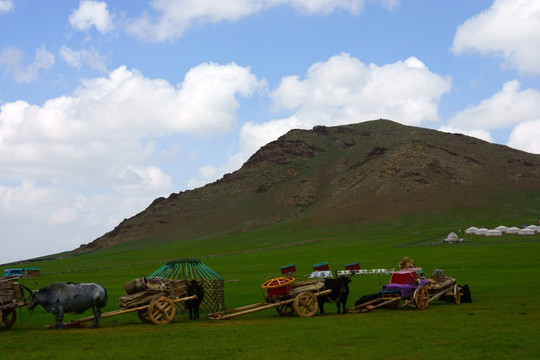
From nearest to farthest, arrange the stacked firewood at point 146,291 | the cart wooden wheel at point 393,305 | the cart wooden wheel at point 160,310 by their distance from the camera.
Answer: the cart wooden wheel at point 160,310 → the stacked firewood at point 146,291 → the cart wooden wheel at point 393,305

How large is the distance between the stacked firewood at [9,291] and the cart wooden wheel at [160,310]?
4823 millimetres

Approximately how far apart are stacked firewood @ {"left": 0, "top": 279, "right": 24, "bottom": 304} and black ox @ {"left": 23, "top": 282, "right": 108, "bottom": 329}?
0.50 metres

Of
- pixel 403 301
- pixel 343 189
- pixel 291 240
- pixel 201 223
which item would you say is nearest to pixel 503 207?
pixel 343 189

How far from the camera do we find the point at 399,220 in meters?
149

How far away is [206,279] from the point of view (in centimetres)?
2441

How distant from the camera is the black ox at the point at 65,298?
20.0 metres

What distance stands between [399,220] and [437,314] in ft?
430

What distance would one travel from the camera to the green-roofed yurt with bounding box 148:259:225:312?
24.3m

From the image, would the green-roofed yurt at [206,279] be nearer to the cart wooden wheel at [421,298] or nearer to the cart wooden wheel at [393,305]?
the cart wooden wheel at [393,305]

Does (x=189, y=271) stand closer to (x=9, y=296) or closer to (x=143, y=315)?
(x=143, y=315)

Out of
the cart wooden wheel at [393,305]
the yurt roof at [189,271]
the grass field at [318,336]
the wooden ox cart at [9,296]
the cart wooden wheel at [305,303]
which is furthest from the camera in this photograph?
the yurt roof at [189,271]

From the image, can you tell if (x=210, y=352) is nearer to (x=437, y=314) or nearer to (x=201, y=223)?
(x=437, y=314)

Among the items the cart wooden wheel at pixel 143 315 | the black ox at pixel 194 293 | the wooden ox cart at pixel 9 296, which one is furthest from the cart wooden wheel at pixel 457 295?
the wooden ox cart at pixel 9 296

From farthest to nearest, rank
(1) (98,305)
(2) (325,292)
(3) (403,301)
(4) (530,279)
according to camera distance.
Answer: (4) (530,279), (3) (403,301), (2) (325,292), (1) (98,305)
